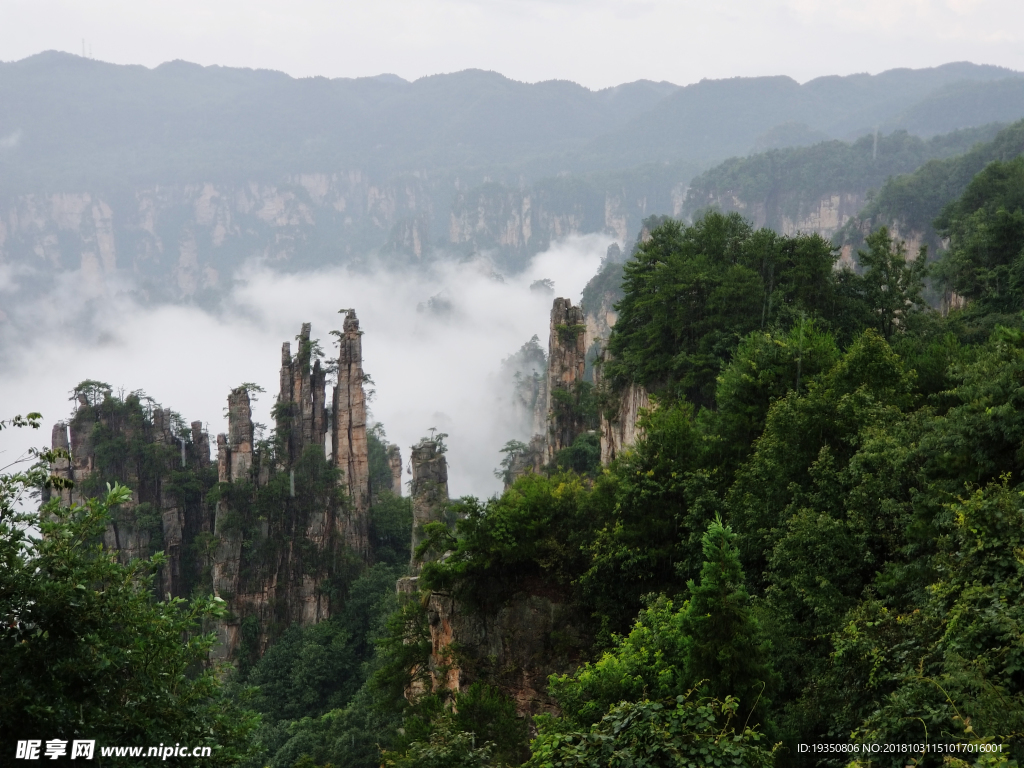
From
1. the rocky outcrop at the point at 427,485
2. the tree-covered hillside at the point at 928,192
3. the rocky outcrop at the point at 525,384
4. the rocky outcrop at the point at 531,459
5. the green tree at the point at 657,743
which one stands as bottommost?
the rocky outcrop at the point at 525,384

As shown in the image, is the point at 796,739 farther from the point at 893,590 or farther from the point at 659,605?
the point at 659,605

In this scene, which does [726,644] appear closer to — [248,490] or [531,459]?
[248,490]

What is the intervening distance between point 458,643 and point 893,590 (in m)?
11.1

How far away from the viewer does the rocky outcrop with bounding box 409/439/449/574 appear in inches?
1891

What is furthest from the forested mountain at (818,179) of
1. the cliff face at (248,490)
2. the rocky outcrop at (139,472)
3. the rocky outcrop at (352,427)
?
the rocky outcrop at (139,472)

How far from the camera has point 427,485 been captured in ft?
160

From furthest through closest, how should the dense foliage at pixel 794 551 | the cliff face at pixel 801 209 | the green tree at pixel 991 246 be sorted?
1. the cliff face at pixel 801 209
2. the green tree at pixel 991 246
3. the dense foliage at pixel 794 551

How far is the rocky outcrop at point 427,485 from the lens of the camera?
4803 cm

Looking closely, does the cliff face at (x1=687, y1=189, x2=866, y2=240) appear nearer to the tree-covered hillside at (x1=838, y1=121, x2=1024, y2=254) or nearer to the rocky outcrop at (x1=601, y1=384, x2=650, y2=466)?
the tree-covered hillside at (x1=838, y1=121, x2=1024, y2=254)

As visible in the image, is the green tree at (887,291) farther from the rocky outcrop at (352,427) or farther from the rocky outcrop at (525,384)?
the rocky outcrop at (525,384)

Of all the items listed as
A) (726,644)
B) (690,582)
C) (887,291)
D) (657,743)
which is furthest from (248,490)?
(657,743)

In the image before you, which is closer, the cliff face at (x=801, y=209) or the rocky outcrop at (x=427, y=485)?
the rocky outcrop at (x=427, y=485)

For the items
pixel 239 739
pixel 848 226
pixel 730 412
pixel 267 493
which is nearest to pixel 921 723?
pixel 239 739

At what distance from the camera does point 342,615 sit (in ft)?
167
